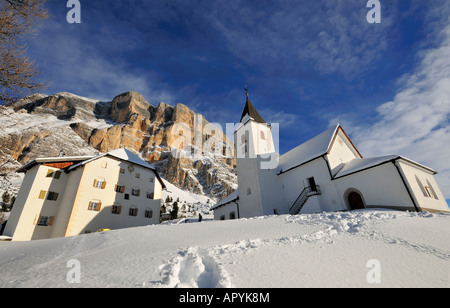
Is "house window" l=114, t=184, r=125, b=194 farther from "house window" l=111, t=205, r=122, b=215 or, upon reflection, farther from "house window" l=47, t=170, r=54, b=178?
"house window" l=47, t=170, r=54, b=178

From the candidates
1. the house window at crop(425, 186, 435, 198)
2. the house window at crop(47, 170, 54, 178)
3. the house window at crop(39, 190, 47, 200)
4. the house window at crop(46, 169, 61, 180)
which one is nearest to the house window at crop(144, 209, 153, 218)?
the house window at crop(39, 190, 47, 200)

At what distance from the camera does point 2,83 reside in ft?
20.6

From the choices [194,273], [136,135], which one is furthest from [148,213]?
[136,135]

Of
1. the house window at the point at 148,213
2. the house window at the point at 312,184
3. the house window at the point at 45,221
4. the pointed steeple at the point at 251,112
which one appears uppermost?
the pointed steeple at the point at 251,112

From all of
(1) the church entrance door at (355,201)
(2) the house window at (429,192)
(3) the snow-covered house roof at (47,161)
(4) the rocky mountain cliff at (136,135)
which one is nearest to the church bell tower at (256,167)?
(1) the church entrance door at (355,201)

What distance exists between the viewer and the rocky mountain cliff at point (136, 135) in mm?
92219

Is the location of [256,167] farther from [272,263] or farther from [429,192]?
[272,263]

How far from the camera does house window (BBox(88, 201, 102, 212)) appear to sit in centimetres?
2014

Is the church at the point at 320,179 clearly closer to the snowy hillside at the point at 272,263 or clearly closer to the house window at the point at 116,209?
the snowy hillside at the point at 272,263

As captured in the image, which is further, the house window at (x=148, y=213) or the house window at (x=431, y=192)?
the house window at (x=148, y=213)

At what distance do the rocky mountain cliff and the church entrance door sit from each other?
4261 inches

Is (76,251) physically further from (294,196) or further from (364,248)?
(294,196)

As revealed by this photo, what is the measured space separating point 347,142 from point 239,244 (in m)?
22.4
